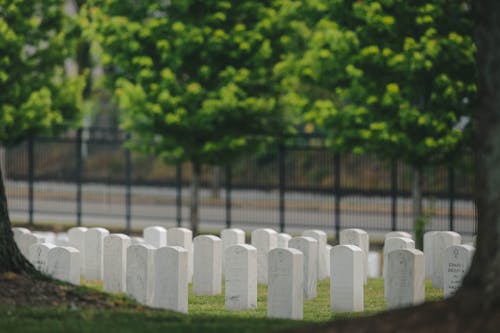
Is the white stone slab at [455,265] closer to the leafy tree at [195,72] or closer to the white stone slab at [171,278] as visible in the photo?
the white stone slab at [171,278]

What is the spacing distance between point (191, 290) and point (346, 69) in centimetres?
734

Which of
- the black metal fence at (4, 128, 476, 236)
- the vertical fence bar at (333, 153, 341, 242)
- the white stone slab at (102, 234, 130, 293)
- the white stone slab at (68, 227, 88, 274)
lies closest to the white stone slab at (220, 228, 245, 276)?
the white stone slab at (68, 227, 88, 274)

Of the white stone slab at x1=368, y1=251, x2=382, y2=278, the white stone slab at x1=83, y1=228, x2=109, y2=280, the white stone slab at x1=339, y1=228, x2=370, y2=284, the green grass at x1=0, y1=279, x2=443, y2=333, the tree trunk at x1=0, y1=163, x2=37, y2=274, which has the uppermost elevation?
the tree trunk at x1=0, y1=163, x2=37, y2=274

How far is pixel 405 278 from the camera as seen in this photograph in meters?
14.5

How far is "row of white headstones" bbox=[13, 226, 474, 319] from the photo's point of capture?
1427 centimetres

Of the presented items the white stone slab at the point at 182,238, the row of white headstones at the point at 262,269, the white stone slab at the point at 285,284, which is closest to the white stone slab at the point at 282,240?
the row of white headstones at the point at 262,269

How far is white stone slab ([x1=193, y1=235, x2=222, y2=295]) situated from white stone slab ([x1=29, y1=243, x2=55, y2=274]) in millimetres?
1990

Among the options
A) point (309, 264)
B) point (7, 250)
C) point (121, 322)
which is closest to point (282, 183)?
point (309, 264)

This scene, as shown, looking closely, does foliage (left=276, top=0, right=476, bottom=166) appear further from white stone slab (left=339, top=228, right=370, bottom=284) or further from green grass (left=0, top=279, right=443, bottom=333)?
green grass (left=0, top=279, right=443, bottom=333)

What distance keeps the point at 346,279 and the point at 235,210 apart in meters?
14.7

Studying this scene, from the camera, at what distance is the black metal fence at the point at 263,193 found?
27422 mm

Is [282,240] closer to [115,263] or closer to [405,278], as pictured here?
[115,263]

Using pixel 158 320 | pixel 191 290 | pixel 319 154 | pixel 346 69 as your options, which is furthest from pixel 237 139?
pixel 158 320

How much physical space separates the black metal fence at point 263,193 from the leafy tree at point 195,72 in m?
1.21
